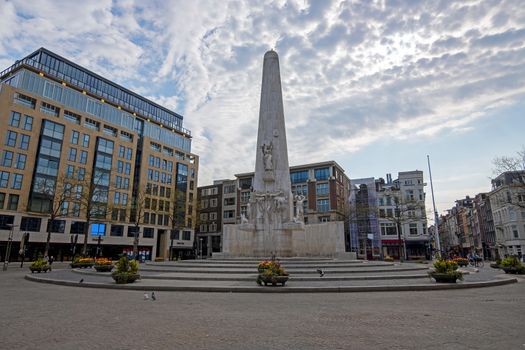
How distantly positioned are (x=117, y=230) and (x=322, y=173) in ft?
137

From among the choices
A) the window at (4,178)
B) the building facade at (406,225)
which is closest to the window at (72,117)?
the window at (4,178)

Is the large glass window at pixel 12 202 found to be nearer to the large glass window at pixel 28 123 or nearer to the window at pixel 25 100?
the large glass window at pixel 28 123

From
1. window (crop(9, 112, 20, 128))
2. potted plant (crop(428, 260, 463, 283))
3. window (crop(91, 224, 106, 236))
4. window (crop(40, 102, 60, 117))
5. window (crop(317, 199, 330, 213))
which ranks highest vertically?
window (crop(40, 102, 60, 117))

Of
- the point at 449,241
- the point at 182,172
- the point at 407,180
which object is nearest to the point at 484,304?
the point at 407,180

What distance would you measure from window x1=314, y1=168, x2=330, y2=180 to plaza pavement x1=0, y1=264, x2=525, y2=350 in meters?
58.0

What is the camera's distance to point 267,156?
92.2ft

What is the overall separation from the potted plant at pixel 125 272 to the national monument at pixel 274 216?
11935 millimetres

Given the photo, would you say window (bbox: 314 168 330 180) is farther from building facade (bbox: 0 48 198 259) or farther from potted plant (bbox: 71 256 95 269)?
potted plant (bbox: 71 256 95 269)

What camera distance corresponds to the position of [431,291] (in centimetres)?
1305

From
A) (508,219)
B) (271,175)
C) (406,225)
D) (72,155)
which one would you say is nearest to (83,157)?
(72,155)

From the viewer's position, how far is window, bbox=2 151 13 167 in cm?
4738

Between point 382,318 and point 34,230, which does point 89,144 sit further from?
point 382,318

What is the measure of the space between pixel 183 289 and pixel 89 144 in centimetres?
5338

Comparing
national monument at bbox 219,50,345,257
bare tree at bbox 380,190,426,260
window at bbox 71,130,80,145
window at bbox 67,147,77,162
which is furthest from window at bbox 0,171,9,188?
bare tree at bbox 380,190,426,260
